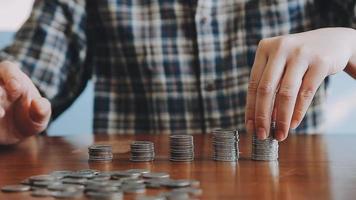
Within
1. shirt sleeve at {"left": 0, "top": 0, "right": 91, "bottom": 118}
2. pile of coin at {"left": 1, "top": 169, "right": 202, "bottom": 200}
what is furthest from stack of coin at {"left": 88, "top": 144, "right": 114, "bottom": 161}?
shirt sleeve at {"left": 0, "top": 0, "right": 91, "bottom": 118}

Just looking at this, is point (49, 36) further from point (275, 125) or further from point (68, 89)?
point (275, 125)

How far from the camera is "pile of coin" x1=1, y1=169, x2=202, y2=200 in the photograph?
2.09ft

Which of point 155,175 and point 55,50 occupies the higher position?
point 55,50

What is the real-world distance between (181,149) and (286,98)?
0.17m

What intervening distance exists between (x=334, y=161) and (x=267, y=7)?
0.71 metres

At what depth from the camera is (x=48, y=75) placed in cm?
147

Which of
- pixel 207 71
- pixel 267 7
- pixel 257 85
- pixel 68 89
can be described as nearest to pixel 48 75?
pixel 68 89

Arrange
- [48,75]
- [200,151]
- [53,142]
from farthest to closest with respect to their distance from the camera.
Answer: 1. [48,75]
2. [53,142]
3. [200,151]

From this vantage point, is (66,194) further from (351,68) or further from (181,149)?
(351,68)

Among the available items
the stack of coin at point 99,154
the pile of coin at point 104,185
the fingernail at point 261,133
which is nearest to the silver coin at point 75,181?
the pile of coin at point 104,185

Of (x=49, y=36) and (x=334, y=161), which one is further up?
(x=49, y=36)

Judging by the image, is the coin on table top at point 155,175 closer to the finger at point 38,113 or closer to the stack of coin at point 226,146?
the stack of coin at point 226,146

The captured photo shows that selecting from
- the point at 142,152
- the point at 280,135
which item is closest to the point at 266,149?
the point at 280,135

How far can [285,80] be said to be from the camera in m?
0.90
